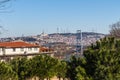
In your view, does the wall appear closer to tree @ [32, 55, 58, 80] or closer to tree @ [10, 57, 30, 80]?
tree @ [32, 55, 58, 80]

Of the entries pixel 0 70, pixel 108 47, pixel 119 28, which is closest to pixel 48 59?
pixel 0 70

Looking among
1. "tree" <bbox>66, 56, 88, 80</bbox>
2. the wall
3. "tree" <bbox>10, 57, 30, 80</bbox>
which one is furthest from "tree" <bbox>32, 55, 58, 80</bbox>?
the wall

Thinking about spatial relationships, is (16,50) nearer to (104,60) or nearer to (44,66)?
(44,66)

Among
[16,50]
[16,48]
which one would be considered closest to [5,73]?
[16,48]

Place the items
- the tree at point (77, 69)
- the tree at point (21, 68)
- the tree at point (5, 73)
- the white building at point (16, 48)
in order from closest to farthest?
the tree at point (77, 69) < the tree at point (5, 73) < the tree at point (21, 68) < the white building at point (16, 48)

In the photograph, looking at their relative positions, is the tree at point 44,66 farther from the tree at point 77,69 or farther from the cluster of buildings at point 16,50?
the cluster of buildings at point 16,50

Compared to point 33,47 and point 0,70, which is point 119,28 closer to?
point 33,47

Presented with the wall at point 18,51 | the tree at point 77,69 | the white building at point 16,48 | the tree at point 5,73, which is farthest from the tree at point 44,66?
the wall at point 18,51

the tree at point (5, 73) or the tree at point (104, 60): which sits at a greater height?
the tree at point (104, 60)
